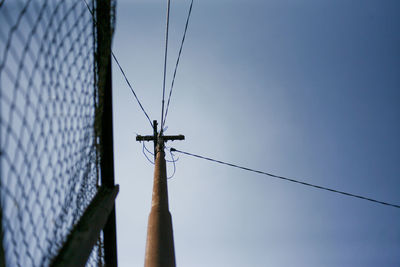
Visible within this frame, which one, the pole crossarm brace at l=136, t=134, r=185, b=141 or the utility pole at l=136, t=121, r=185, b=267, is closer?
the utility pole at l=136, t=121, r=185, b=267

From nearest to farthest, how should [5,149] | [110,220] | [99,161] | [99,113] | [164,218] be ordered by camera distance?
[5,149] < [99,113] < [99,161] < [110,220] < [164,218]

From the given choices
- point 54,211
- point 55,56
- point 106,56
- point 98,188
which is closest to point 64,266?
→ point 54,211

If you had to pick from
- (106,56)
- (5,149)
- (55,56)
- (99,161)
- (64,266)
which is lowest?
(64,266)

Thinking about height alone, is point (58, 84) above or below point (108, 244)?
above

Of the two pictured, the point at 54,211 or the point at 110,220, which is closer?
the point at 54,211

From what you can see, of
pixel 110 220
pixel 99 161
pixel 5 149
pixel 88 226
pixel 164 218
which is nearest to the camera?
pixel 5 149

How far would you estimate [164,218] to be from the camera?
145 inches

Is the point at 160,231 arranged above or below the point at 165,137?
below

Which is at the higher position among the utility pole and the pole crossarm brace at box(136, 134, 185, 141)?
the pole crossarm brace at box(136, 134, 185, 141)

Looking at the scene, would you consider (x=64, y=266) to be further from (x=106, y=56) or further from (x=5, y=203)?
(x=106, y=56)

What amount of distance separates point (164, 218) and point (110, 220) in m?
1.15

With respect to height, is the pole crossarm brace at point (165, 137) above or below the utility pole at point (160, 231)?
above

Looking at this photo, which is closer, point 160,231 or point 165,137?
point 160,231

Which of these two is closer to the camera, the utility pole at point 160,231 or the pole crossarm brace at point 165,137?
the utility pole at point 160,231
